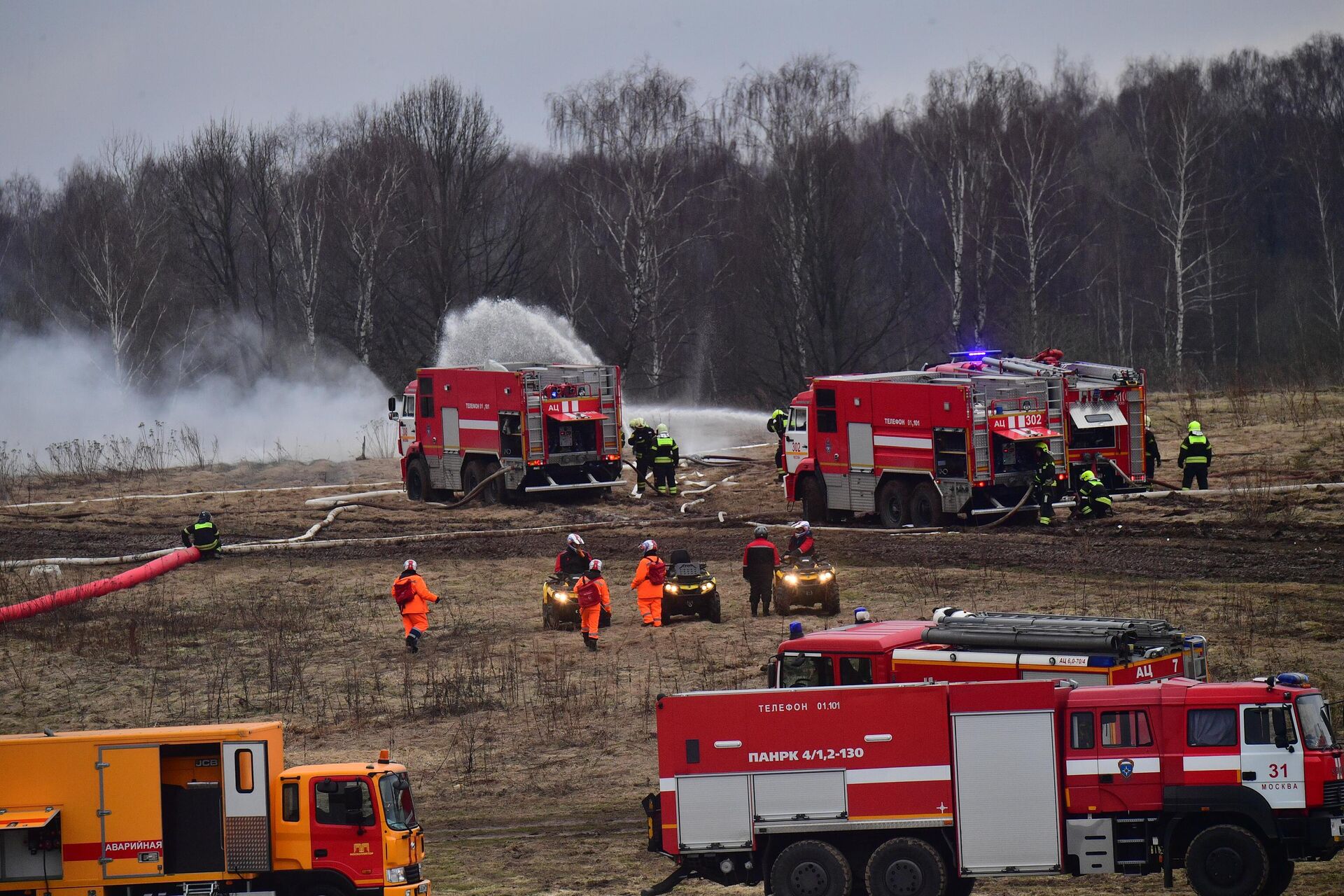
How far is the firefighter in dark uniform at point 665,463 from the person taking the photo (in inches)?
1391

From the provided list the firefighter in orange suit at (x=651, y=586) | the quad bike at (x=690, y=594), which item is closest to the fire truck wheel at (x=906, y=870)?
the firefighter in orange suit at (x=651, y=586)

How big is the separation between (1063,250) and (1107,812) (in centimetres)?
5795

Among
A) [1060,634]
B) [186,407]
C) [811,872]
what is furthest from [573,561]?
[186,407]

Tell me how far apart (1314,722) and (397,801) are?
279 inches

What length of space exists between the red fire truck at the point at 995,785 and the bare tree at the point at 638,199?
42745 millimetres

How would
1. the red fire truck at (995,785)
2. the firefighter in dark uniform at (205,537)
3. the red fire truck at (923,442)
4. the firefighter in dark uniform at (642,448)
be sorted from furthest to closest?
the firefighter in dark uniform at (642,448), the firefighter in dark uniform at (205,537), the red fire truck at (923,442), the red fire truck at (995,785)

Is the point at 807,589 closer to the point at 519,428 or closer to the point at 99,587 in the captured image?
the point at 99,587

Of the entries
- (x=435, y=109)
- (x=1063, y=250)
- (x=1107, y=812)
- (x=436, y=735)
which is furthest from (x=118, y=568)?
(x=1063, y=250)

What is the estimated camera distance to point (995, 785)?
38.0ft

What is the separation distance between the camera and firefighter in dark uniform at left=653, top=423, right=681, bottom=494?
35344 mm

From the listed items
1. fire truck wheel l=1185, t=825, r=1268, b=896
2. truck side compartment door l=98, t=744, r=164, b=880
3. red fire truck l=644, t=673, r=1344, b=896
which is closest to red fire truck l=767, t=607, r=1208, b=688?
red fire truck l=644, t=673, r=1344, b=896

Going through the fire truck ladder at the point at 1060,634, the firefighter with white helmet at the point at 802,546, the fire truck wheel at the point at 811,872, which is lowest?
the fire truck wheel at the point at 811,872

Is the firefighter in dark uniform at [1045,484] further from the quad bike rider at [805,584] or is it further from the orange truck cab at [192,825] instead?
the orange truck cab at [192,825]

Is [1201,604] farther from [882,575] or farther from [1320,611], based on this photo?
[882,575]
